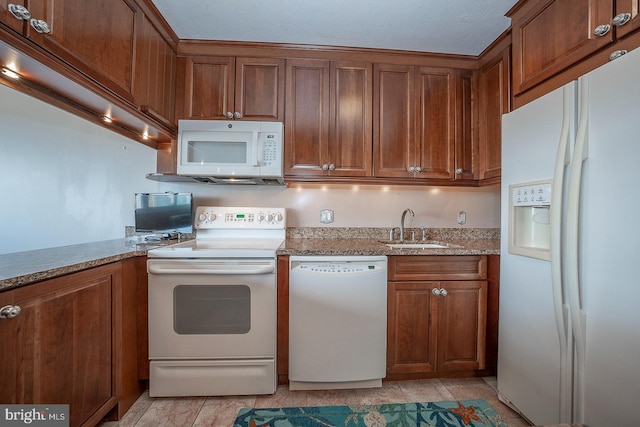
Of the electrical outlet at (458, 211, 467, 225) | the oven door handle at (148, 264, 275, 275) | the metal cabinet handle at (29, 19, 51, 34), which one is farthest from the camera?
the electrical outlet at (458, 211, 467, 225)

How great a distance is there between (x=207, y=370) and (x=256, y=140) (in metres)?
1.44

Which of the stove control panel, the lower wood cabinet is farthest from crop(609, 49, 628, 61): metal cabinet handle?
the lower wood cabinet

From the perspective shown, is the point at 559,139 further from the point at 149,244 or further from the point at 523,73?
the point at 149,244

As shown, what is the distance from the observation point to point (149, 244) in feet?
5.73

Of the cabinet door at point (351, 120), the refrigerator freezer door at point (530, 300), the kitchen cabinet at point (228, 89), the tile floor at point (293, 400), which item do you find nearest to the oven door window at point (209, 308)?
the tile floor at point (293, 400)

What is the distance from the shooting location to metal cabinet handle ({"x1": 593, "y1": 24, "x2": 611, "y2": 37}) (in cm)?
112

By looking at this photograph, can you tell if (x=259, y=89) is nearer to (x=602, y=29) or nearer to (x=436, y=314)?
(x=602, y=29)

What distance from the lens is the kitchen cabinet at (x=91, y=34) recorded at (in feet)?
3.29

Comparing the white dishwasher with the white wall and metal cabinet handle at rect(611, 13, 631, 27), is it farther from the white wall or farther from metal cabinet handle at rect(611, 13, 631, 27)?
metal cabinet handle at rect(611, 13, 631, 27)

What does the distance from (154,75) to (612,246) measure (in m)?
2.42

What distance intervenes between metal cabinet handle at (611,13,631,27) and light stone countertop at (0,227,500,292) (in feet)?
3.90

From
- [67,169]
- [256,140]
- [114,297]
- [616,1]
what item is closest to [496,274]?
[616,1]

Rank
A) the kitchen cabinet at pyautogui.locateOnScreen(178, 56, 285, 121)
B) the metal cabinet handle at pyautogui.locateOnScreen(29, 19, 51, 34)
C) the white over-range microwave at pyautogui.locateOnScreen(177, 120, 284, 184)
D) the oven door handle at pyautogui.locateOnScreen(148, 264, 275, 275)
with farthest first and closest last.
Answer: the kitchen cabinet at pyautogui.locateOnScreen(178, 56, 285, 121)
the white over-range microwave at pyautogui.locateOnScreen(177, 120, 284, 184)
the oven door handle at pyautogui.locateOnScreen(148, 264, 275, 275)
the metal cabinet handle at pyautogui.locateOnScreen(29, 19, 51, 34)

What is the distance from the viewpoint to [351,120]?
78.2 inches
